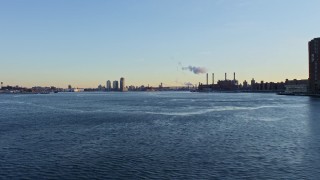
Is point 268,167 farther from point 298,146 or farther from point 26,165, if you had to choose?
point 26,165

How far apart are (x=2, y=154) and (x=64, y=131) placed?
1812 centimetres

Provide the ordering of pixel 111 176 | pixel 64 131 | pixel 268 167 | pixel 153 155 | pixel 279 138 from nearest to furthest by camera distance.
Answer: pixel 111 176 < pixel 268 167 < pixel 153 155 < pixel 279 138 < pixel 64 131

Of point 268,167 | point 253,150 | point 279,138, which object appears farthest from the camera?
point 279,138

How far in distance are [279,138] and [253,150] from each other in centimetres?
1013

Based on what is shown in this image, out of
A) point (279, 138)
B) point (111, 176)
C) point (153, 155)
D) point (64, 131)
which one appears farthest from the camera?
point (64, 131)

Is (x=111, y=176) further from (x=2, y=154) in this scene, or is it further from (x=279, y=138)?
(x=279, y=138)

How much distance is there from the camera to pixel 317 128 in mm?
57656

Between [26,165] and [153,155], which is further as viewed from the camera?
[153,155]

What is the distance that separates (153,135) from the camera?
163 feet

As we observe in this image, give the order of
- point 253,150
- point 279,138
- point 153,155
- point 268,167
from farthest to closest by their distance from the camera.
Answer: point 279,138 < point 253,150 < point 153,155 < point 268,167

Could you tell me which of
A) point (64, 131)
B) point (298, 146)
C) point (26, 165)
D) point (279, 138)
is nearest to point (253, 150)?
point (298, 146)

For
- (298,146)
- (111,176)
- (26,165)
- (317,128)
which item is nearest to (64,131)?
(26,165)

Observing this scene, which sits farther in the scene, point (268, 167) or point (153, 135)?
point (153, 135)

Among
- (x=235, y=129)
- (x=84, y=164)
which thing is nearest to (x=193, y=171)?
(x=84, y=164)
